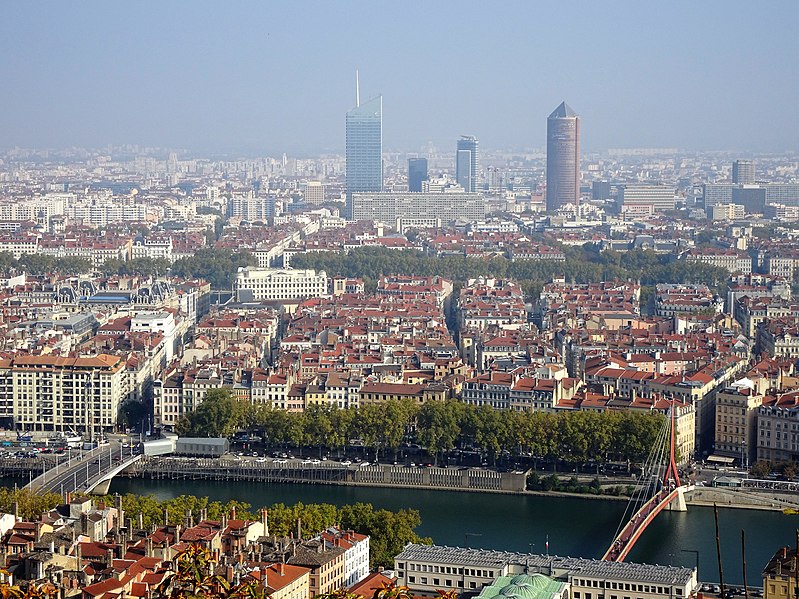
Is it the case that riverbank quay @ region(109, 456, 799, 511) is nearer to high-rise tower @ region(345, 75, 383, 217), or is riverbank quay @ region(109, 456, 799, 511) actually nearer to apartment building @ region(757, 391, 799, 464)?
apartment building @ region(757, 391, 799, 464)

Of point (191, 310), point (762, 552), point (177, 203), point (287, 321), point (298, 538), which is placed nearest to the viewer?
point (298, 538)

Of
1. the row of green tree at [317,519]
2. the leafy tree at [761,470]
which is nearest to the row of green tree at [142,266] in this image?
the leafy tree at [761,470]

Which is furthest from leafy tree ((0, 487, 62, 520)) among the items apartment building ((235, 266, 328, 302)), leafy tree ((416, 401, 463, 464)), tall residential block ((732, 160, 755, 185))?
tall residential block ((732, 160, 755, 185))

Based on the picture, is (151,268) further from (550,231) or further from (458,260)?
(550,231)

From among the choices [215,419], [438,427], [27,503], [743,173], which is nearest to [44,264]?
[215,419]

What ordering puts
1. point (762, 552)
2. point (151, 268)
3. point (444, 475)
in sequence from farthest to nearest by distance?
point (151, 268)
point (444, 475)
point (762, 552)

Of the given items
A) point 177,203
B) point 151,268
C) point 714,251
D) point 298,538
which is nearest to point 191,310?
point 151,268
